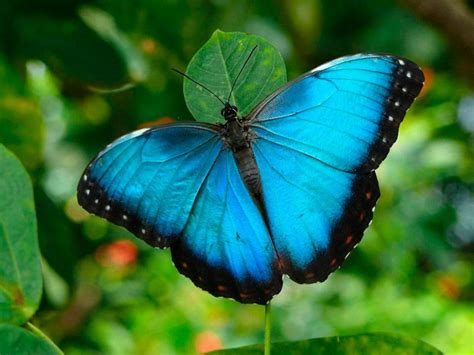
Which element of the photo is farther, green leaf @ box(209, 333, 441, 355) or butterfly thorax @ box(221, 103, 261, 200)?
butterfly thorax @ box(221, 103, 261, 200)

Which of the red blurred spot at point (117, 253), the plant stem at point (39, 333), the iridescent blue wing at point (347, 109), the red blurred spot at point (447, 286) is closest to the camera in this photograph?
the plant stem at point (39, 333)

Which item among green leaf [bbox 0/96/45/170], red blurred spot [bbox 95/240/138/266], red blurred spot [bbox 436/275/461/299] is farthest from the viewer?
red blurred spot [bbox 436/275/461/299]

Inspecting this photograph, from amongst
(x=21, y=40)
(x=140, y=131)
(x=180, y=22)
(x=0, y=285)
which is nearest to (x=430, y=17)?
(x=180, y=22)

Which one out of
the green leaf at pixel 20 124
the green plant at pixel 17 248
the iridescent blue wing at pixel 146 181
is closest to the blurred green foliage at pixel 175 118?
the green leaf at pixel 20 124

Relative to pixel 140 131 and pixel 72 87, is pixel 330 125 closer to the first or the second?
pixel 140 131

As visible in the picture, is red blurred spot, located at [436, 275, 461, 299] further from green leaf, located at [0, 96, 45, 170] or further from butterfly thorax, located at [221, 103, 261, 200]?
butterfly thorax, located at [221, 103, 261, 200]

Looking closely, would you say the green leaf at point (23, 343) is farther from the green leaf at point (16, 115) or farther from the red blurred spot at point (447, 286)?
the red blurred spot at point (447, 286)

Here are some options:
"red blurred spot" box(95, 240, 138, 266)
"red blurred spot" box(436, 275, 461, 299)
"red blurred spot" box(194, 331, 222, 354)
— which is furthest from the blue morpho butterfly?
"red blurred spot" box(436, 275, 461, 299)

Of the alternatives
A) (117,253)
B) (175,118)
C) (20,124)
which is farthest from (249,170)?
(117,253)
